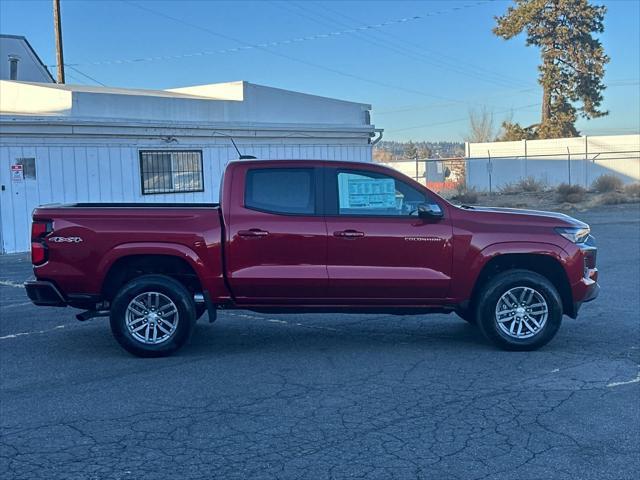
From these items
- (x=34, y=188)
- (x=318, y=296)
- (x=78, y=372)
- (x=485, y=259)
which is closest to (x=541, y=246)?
(x=485, y=259)

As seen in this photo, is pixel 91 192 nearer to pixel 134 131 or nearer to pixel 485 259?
pixel 134 131

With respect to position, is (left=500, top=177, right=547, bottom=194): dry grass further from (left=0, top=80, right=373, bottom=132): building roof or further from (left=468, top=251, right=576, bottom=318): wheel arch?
(left=468, top=251, right=576, bottom=318): wheel arch

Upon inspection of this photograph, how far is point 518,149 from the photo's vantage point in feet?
167

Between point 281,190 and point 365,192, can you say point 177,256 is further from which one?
point 365,192

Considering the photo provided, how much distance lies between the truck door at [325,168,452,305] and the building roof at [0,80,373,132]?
12.3 metres

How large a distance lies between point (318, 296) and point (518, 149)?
45.8 meters

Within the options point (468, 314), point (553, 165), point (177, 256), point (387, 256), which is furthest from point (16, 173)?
point (553, 165)

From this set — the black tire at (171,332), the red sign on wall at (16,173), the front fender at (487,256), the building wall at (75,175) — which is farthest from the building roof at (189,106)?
the front fender at (487,256)

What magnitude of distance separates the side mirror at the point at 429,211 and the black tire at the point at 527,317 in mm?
895

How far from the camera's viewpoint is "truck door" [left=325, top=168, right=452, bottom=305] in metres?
7.63

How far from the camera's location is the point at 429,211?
7.59 m

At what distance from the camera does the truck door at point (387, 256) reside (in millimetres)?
7633

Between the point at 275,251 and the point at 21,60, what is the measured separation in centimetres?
2554

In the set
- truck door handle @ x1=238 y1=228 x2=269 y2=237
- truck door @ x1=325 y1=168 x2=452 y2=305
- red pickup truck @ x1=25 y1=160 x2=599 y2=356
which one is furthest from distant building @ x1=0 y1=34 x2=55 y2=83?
truck door @ x1=325 y1=168 x2=452 y2=305
